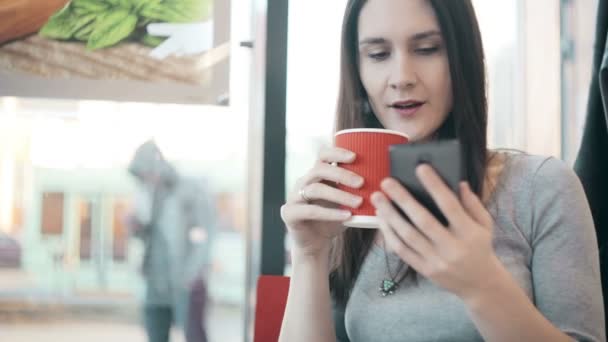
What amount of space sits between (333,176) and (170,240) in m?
1.42

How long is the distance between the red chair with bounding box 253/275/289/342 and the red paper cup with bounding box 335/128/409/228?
77cm

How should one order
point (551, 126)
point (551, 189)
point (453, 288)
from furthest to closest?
point (551, 126) → point (551, 189) → point (453, 288)

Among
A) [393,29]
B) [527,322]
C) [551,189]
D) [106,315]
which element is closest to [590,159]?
[551,189]

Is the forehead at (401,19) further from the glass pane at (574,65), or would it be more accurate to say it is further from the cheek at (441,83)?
the glass pane at (574,65)

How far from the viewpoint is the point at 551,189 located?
92cm

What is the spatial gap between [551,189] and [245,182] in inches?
50.9

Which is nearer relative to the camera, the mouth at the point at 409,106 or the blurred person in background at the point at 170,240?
the mouth at the point at 409,106

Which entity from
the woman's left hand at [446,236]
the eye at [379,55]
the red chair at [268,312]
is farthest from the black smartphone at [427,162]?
the red chair at [268,312]

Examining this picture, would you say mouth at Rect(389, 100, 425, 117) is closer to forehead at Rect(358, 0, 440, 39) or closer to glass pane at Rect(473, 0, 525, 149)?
forehead at Rect(358, 0, 440, 39)

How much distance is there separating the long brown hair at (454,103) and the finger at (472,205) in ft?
0.99

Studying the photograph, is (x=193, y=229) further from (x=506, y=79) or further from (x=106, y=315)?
(x=506, y=79)

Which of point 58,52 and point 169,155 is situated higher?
point 58,52

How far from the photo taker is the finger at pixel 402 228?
62 centimetres

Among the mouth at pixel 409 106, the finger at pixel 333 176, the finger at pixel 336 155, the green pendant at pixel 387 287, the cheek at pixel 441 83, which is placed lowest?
the green pendant at pixel 387 287
